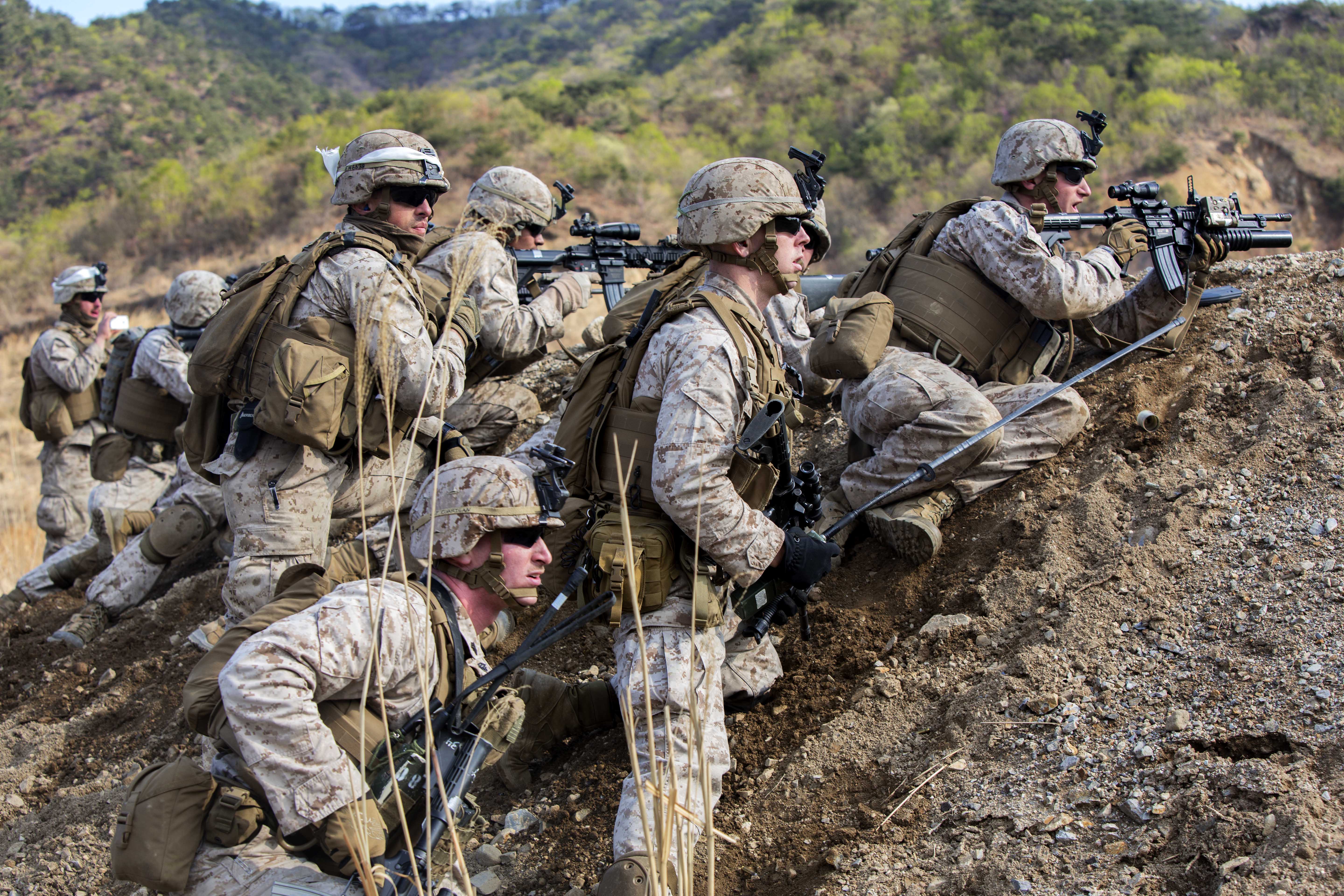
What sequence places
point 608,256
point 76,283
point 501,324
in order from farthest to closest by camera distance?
point 76,283 → point 608,256 → point 501,324

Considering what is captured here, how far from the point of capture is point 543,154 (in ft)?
75.0

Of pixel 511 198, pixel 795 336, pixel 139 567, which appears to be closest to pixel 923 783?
pixel 795 336

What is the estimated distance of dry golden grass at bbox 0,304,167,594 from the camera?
33.2 feet

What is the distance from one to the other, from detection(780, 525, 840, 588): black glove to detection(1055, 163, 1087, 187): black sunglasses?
105 inches

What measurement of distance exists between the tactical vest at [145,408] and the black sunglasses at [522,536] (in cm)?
511

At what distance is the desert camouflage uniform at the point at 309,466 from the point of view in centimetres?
443

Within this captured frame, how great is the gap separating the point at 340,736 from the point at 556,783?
4.33 ft

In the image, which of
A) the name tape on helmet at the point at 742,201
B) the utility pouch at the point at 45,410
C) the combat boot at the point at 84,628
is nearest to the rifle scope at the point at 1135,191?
the name tape on helmet at the point at 742,201

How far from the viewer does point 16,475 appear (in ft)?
43.2

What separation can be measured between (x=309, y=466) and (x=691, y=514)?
207cm

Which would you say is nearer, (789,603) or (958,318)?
(789,603)

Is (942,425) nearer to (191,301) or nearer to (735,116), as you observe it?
(191,301)

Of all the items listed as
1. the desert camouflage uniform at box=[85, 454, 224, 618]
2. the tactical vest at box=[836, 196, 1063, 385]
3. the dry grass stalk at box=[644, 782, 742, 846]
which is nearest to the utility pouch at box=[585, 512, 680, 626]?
the dry grass stalk at box=[644, 782, 742, 846]

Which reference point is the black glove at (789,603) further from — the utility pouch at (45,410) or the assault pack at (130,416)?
the utility pouch at (45,410)
